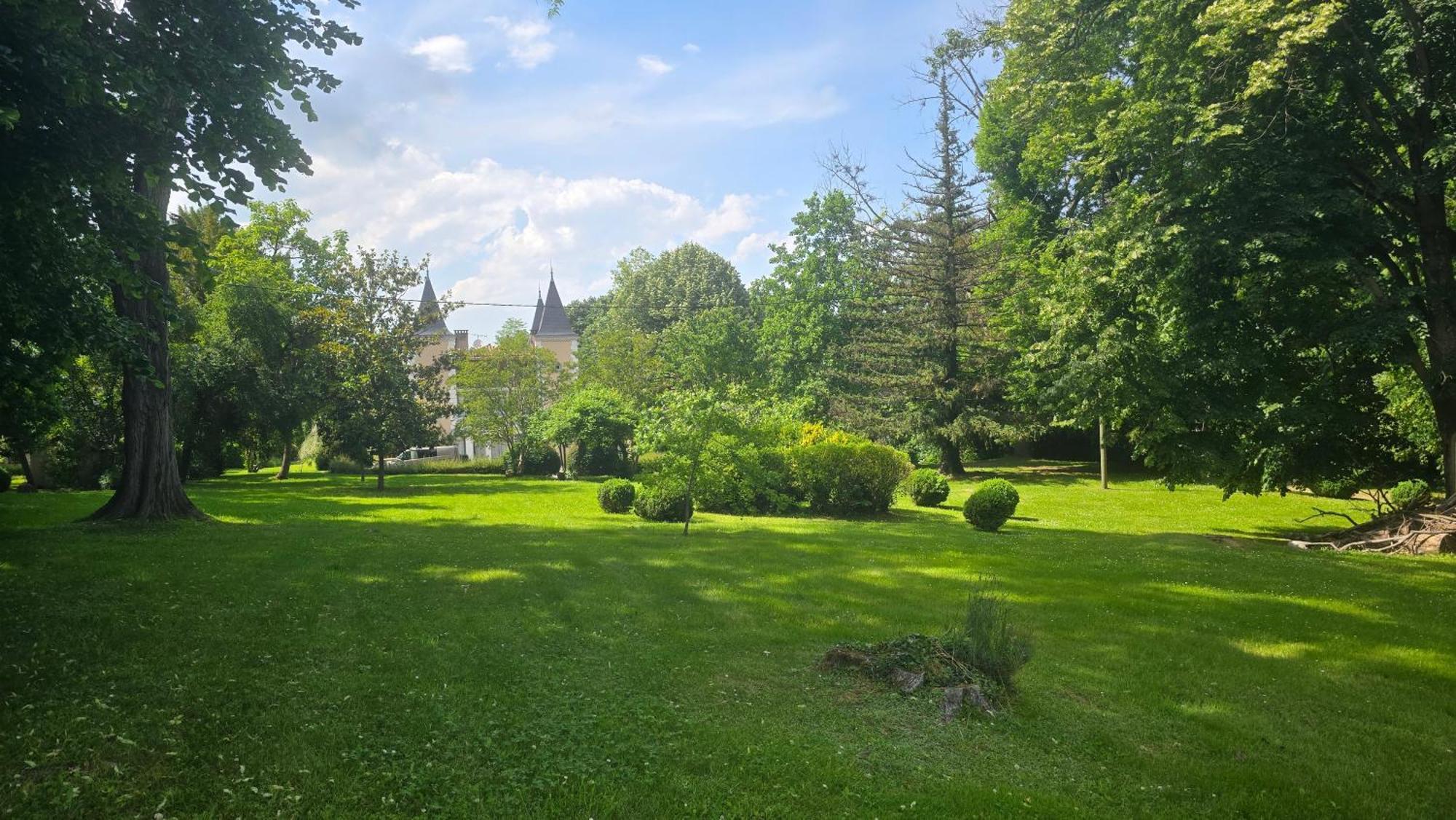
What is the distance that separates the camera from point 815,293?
1618 inches

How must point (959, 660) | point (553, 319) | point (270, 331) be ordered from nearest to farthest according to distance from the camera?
point (959, 660), point (270, 331), point (553, 319)

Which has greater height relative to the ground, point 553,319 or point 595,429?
point 553,319

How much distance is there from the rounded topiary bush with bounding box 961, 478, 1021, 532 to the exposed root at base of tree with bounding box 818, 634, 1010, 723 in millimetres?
10254

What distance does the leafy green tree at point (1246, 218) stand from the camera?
1224 cm

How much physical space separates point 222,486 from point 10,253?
20.7 metres

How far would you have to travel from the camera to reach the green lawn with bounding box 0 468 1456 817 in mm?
4270

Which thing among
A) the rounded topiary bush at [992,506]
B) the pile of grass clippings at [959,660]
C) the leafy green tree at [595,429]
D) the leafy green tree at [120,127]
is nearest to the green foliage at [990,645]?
the pile of grass clippings at [959,660]

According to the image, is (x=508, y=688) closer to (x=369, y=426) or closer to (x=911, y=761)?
(x=911, y=761)

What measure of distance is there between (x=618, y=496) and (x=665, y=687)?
13.5 metres

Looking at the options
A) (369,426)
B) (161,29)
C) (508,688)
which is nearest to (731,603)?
(508,688)

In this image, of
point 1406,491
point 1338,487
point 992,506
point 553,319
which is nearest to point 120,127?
point 992,506

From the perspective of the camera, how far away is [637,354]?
4728 centimetres

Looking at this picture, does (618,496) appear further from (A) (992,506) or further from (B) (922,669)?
(B) (922,669)

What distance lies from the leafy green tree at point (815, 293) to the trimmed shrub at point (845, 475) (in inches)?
762
